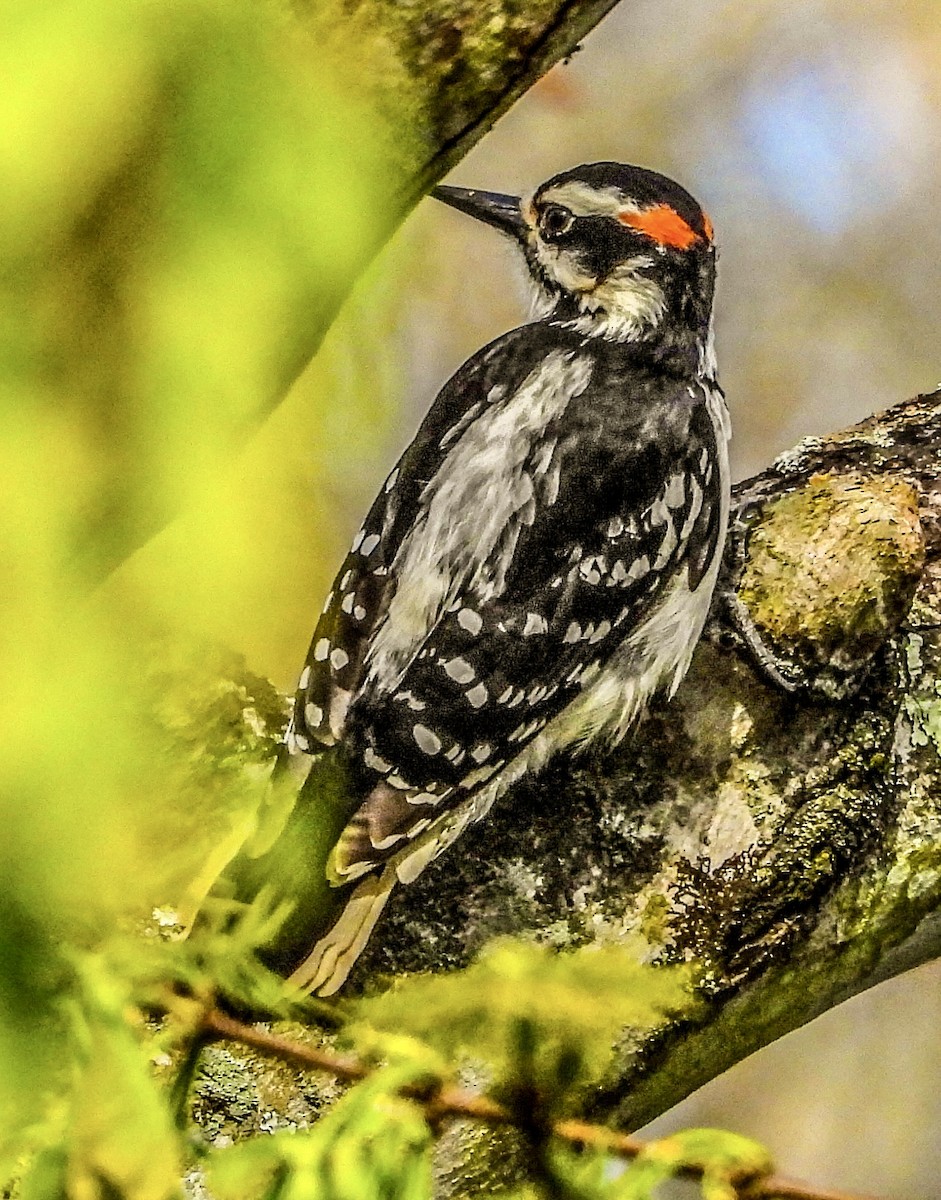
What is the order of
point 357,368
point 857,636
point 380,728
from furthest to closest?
point 857,636 < point 380,728 < point 357,368

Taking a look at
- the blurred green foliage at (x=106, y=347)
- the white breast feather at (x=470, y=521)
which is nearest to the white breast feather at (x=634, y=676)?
the white breast feather at (x=470, y=521)

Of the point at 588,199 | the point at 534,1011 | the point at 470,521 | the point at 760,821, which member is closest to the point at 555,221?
the point at 588,199

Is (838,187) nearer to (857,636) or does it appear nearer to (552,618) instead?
(857,636)

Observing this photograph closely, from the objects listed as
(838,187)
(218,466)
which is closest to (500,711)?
(218,466)

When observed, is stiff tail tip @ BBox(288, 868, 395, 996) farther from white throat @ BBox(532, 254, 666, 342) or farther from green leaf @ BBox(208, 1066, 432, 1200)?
white throat @ BBox(532, 254, 666, 342)

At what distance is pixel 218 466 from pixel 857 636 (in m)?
0.72

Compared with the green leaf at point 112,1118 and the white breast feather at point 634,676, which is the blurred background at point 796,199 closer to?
the white breast feather at point 634,676

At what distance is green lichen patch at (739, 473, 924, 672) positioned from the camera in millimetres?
900

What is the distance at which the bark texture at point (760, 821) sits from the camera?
83cm

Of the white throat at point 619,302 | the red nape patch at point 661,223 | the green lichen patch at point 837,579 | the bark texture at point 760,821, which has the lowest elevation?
the bark texture at point 760,821

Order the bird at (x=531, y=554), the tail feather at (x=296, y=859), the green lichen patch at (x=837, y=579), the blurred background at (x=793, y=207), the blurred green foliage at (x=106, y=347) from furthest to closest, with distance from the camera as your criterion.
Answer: the blurred background at (x=793, y=207), the green lichen patch at (x=837, y=579), the bird at (x=531, y=554), the tail feather at (x=296, y=859), the blurred green foliage at (x=106, y=347)

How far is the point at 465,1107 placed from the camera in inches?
Result: 13.0

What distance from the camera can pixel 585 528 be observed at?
87 cm

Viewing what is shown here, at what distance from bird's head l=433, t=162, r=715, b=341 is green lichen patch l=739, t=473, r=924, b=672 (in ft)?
0.60
